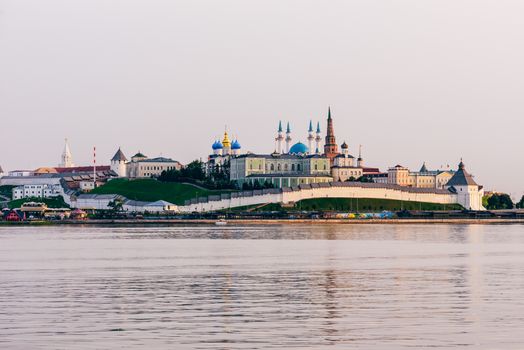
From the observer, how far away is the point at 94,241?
204 ft

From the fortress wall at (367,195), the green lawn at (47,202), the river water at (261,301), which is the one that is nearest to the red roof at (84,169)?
the green lawn at (47,202)

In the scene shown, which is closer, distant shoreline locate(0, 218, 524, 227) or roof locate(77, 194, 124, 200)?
distant shoreline locate(0, 218, 524, 227)

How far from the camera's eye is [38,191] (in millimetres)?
161625

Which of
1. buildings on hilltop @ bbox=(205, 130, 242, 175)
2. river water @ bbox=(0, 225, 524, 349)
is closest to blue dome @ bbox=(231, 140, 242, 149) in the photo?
buildings on hilltop @ bbox=(205, 130, 242, 175)

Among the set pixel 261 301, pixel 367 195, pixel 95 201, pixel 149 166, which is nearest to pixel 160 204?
pixel 95 201

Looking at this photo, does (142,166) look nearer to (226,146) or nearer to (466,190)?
(226,146)

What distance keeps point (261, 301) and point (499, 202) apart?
119840 millimetres

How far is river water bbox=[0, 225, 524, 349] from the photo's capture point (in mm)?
Result: 19688

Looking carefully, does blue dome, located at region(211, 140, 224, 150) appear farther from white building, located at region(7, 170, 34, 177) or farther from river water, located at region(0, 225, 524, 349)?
river water, located at region(0, 225, 524, 349)

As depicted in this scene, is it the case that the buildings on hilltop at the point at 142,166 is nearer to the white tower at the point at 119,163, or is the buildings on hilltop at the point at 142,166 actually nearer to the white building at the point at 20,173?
the white tower at the point at 119,163

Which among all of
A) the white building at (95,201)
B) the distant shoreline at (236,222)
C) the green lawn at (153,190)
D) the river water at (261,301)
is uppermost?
the green lawn at (153,190)

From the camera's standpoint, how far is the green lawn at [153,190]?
131875mm

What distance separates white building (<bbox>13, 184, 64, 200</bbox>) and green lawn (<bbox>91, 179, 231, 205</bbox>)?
45.6 ft

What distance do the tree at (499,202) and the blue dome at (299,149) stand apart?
2712 cm
